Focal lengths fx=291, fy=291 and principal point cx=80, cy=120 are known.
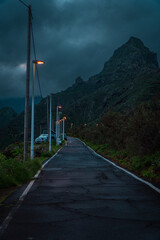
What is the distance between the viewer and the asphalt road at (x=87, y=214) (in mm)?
4750

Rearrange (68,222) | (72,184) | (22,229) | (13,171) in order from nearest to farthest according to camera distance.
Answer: (22,229), (68,222), (72,184), (13,171)

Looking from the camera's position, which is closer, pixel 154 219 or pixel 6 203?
pixel 154 219

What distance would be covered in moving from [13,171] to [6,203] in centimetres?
422

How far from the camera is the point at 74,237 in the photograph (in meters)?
4.58

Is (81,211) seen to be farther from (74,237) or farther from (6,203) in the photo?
(6,203)

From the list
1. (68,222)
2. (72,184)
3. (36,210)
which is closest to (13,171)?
(72,184)

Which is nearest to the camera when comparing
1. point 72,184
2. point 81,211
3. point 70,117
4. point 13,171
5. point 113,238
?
Result: point 113,238

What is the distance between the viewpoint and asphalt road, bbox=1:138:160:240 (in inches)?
187

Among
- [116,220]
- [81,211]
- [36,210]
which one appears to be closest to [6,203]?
[36,210]

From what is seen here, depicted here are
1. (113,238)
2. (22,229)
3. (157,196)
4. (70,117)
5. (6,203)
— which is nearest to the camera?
(113,238)

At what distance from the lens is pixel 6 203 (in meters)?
7.29

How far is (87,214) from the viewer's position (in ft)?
19.7

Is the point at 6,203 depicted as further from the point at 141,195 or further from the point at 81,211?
the point at 141,195

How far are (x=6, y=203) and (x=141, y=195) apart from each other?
3618mm
